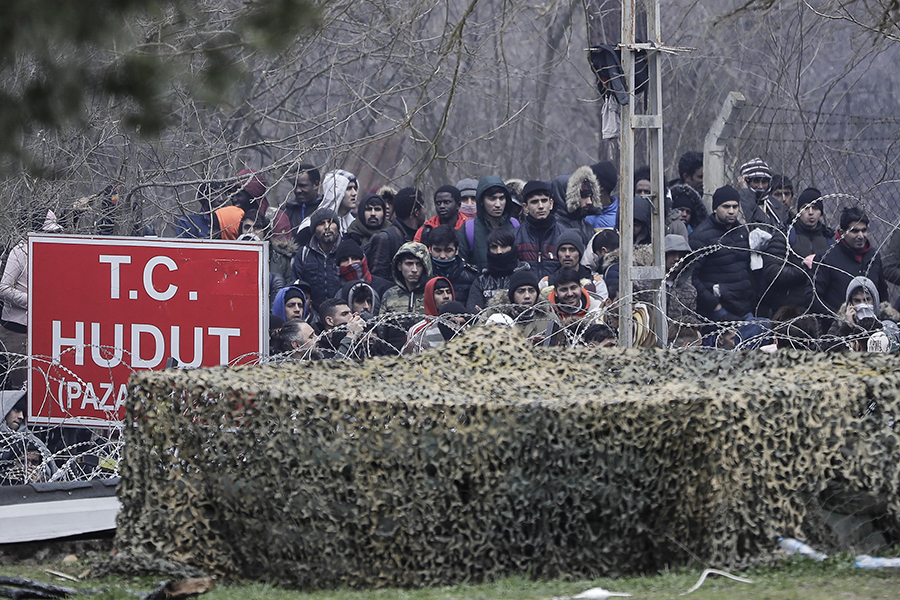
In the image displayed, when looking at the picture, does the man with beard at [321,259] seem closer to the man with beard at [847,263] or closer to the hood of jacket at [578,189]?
the hood of jacket at [578,189]

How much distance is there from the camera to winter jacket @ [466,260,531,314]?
9914mm

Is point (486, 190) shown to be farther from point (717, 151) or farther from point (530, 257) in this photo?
point (717, 151)

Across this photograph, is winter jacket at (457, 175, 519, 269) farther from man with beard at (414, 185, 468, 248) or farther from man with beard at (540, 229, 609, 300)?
man with beard at (540, 229, 609, 300)

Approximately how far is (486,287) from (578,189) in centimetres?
157

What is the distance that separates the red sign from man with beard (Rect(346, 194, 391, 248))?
152 inches

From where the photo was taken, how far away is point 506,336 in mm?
5660

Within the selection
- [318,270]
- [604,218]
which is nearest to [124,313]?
[318,270]

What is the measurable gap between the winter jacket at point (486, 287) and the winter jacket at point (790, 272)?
216 cm

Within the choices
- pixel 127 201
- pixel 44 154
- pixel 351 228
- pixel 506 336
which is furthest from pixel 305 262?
pixel 506 336

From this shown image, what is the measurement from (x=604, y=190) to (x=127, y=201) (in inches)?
185

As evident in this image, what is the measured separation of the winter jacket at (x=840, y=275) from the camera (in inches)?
379

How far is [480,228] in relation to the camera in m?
10.6

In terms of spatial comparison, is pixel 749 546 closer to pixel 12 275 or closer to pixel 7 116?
pixel 7 116

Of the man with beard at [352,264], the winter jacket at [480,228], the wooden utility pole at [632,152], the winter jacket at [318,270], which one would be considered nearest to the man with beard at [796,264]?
the wooden utility pole at [632,152]
